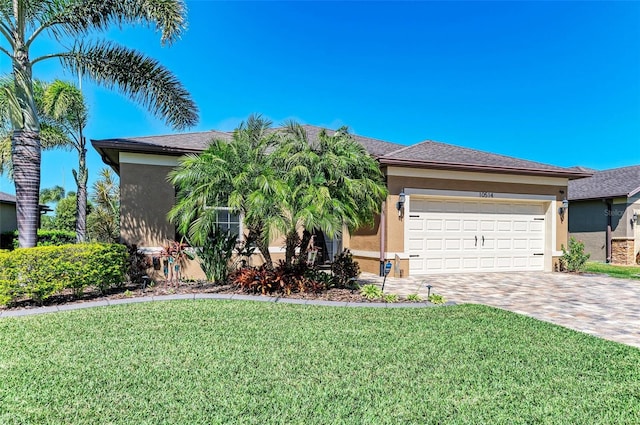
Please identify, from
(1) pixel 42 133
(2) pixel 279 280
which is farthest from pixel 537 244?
(1) pixel 42 133

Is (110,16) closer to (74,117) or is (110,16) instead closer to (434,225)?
(74,117)

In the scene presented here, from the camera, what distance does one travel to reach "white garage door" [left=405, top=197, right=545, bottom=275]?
1135 cm

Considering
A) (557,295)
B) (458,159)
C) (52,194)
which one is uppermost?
(52,194)

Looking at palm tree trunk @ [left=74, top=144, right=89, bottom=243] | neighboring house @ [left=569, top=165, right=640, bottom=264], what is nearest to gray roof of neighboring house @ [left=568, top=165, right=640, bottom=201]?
neighboring house @ [left=569, top=165, right=640, bottom=264]

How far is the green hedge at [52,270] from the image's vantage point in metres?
6.03

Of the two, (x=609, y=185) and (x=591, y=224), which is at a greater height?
(x=609, y=185)

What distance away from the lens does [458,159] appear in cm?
1173

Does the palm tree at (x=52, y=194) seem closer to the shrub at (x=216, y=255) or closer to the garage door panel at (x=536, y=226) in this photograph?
the shrub at (x=216, y=255)

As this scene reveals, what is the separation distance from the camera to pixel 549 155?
1150 inches

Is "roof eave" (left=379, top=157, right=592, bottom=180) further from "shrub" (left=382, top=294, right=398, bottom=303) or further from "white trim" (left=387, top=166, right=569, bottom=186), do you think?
"shrub" (left=382, top=294, right=398, bottom=303)

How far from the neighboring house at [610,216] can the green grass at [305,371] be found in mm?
15570

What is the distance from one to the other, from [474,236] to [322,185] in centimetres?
724

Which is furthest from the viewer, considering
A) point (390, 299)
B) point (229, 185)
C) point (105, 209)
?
point (105, 209)

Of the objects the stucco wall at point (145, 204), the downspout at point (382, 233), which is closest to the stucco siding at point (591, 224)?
the downspout at point (382, 233)
